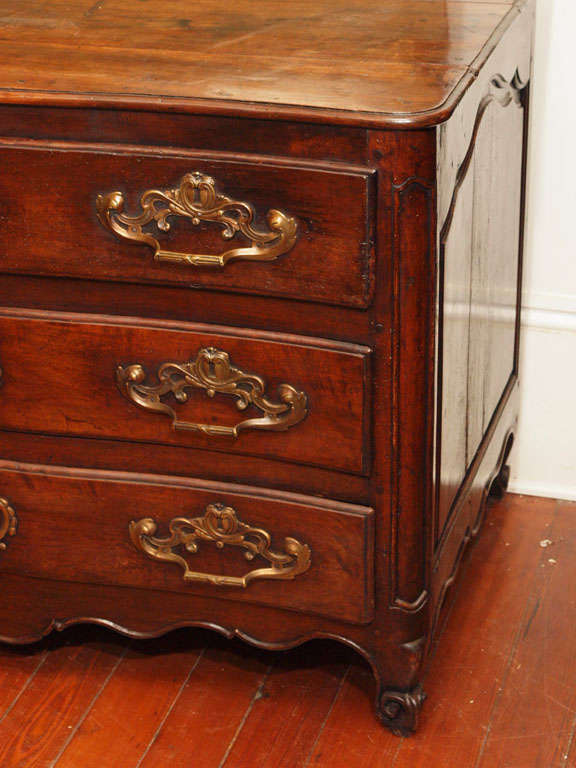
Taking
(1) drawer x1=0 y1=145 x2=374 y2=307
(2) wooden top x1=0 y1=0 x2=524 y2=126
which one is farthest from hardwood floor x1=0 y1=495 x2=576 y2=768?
(2) wooden top x1=0 y1=0 x2=524 y2=126

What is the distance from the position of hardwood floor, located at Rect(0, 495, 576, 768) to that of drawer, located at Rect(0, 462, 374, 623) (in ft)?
0.67

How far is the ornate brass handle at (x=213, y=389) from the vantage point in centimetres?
140

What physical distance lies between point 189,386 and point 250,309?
0.43 ft

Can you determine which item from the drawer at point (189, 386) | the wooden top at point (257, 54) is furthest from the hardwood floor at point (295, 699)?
the wooden top at point (257, 54)

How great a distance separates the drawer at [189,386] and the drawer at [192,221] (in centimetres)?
7

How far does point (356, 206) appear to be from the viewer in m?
1.27

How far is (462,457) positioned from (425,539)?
0.21 metres

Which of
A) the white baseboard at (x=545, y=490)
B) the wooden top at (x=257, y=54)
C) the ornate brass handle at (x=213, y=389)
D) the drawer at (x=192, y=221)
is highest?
the wooden top at (x=257, y=54)

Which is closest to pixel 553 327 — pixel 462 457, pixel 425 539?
pixel 462 457

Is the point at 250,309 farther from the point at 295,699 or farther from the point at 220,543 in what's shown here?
the point at 295,699

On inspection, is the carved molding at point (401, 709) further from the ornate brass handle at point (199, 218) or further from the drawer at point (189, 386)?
the ornate brass handle at point (199, 218)

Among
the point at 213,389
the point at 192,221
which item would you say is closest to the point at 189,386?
the point at 213,389

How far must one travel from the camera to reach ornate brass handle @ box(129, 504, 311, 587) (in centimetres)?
150

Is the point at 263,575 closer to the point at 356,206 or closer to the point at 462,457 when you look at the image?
the point at 462,457
